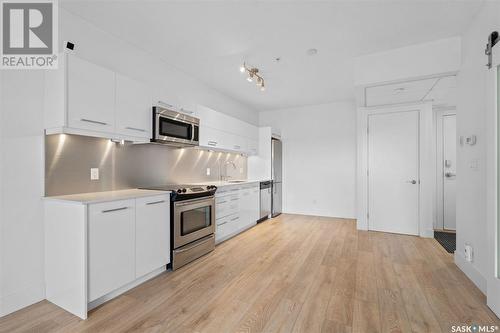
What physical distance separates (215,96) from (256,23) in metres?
2.23

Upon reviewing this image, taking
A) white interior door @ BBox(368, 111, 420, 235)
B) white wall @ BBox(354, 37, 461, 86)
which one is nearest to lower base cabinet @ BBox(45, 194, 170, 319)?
white wall @ BBox(354, 37, 461, 86)

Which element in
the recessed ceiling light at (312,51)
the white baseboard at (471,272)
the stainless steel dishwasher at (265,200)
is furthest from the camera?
the stainless steel dishwasher at (265,200)

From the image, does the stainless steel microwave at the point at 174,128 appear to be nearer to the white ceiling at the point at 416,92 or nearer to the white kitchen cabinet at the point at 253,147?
the white kitchen cabinet at the point at 253,147

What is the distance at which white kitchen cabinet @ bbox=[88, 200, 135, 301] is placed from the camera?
6.04 ft

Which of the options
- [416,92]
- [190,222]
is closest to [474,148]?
[416,92]

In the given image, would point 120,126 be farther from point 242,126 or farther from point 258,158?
point 258,158

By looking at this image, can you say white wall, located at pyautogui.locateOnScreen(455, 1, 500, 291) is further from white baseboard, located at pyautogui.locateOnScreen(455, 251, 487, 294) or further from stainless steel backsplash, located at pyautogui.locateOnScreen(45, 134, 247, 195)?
stainless steel backsplash, located at pyautogui.locateOnScreen(45, 134, 247, 195)

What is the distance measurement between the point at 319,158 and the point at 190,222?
374 centimetres

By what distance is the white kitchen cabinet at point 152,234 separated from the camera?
2244 mm

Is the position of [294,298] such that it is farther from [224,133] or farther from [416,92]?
[416,92]

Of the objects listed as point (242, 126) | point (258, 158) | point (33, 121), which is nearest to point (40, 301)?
point (33, 121)

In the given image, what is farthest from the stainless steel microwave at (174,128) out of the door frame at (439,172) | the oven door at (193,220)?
the door frame at (439,172)

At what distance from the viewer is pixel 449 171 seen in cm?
449

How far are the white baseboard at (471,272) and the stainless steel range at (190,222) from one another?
288 centimetres
